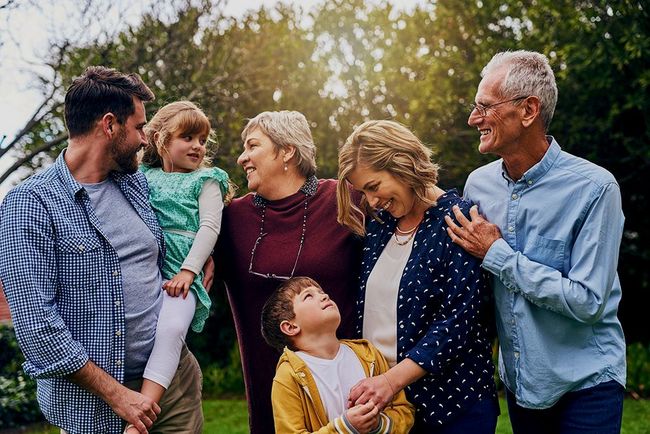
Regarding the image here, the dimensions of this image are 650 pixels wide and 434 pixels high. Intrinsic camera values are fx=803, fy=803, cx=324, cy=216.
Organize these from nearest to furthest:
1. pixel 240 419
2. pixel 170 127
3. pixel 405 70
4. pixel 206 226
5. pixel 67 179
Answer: pixel 67 179
pixel 206 226
pixel 170 127
pixel 240 419
pixel 405 70

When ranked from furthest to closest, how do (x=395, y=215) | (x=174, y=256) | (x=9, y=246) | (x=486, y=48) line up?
(x=486, y=48) → (x=174, y=256) → (x=395, y=215) → (x=9, y=246)

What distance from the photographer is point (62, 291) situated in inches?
121

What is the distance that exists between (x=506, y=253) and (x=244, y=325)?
134 centimetres

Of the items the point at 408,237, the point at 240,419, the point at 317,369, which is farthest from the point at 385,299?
the point at 240,419

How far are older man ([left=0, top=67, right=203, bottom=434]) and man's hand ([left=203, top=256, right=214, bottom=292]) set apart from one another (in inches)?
10.8

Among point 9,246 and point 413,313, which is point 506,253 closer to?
point 413,313

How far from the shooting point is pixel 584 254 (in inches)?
119

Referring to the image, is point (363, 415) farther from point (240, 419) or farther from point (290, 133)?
point (240, 419)

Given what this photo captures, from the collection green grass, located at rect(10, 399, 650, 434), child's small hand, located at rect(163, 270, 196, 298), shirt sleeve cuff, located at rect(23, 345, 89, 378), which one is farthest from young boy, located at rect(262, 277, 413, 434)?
green grass, located at rect(10, 399, 650, 434)

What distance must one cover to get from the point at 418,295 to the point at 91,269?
4.18ft

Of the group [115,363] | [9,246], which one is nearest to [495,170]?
[115,363]

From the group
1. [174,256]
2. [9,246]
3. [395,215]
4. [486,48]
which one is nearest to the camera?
[9,246]

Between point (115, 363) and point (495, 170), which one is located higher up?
point (495, 170)

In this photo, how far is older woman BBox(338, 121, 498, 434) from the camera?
3098 mm
